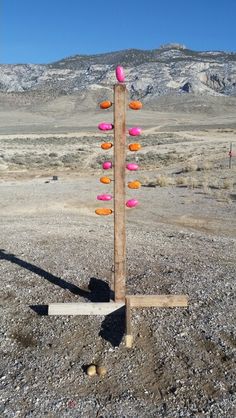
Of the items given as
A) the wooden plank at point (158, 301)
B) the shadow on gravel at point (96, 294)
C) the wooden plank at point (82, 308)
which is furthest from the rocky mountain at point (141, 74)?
the wooden plank at point (82, 308)

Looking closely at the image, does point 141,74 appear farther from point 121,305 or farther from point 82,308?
point 82,308

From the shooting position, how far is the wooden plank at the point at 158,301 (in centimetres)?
739

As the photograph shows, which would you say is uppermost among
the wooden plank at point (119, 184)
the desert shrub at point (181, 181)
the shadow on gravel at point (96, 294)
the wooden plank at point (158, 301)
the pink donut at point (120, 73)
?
the pink donut at point (120, 73)

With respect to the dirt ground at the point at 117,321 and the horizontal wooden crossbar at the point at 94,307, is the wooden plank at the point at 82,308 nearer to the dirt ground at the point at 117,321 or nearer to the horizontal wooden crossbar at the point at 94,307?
the horizontal wooden crossbar at the point at 94,307

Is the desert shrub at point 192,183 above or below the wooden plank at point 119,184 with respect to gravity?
below

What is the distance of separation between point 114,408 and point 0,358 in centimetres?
174

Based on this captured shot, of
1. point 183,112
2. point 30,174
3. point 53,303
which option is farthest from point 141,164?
point 183,112

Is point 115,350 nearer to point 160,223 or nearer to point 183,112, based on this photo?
point 160,223

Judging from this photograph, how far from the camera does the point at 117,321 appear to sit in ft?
23.3

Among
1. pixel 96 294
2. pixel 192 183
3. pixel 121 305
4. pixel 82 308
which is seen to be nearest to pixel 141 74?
pixel 192 183

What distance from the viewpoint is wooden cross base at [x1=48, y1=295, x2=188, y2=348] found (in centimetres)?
714

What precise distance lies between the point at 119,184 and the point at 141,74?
520 ft

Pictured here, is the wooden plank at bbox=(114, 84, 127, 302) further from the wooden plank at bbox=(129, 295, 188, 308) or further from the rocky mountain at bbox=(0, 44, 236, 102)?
the rocky mountain at bbox=(0, 44, 236, 102)

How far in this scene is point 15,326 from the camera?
7.00 m
